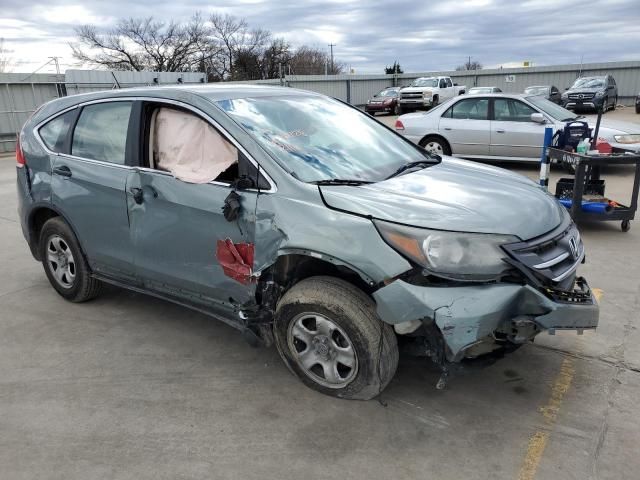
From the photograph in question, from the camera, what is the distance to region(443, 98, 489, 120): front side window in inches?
418

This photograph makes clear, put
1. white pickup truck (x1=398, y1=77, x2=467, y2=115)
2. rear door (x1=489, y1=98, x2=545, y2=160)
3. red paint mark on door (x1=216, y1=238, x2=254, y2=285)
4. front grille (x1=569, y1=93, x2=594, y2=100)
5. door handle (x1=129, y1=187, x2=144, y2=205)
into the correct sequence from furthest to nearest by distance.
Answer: white pickup truck (x1=398, y1=77, x2=467, y2=115), front grille (x1=569, y1=93, x2=594, y2=100), rear door (x1=489, y1=98, x2=545, y2=160), door handle (x1=129, y1=187, x2=144, y2=205), red paint mark on door (x1=216, y1=238, x2=254, y2=285)

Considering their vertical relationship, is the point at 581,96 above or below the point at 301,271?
above

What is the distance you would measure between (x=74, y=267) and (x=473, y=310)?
337 cm

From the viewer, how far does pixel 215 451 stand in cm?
272

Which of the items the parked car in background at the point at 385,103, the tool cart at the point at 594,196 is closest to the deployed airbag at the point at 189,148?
the tool cart at the point at 594,196

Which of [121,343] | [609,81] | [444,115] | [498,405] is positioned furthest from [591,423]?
[609,81]

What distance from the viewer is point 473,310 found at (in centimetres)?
258

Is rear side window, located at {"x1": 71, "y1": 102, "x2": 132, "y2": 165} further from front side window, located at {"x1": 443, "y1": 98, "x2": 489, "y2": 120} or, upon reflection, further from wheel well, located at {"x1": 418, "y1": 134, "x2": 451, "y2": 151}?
front side window, located at {"x1": 443, "y1": 98, "x2": 489, "y2": 120}

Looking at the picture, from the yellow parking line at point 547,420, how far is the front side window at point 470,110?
802 cm

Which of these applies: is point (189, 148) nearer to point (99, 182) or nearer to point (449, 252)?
point (99, 182)

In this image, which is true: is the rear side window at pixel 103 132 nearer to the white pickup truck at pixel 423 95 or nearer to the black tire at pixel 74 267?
the black tire at pixel 74 267

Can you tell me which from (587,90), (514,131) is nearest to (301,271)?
(514,131)

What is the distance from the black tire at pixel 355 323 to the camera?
9.32 ft

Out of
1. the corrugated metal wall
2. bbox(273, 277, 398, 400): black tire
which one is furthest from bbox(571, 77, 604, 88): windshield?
bbox(273, 277, 398, 400): black tire
